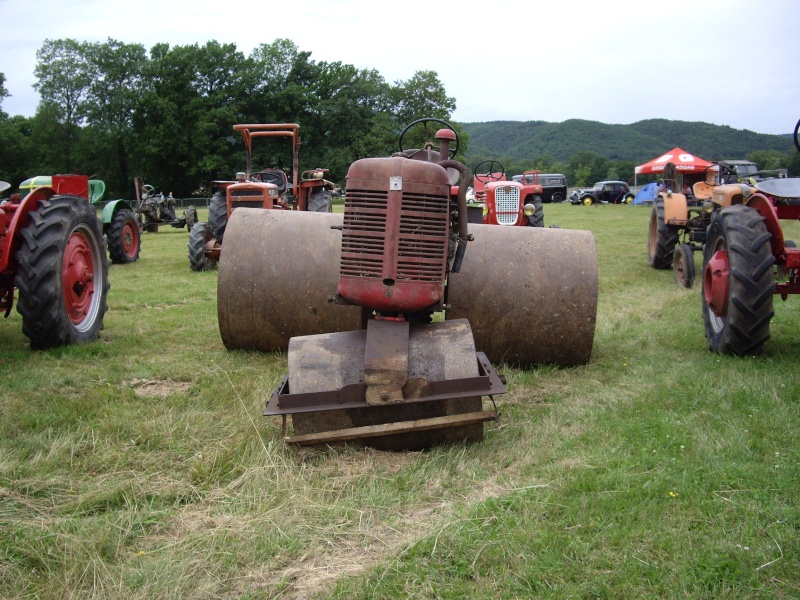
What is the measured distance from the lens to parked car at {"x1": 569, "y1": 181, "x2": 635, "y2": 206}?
1922 inches

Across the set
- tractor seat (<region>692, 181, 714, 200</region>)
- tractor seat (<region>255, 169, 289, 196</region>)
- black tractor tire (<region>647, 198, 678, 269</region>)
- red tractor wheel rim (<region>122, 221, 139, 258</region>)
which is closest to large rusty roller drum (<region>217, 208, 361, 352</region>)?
black tractor tire (<region>647, 198, 678, 269</region>)

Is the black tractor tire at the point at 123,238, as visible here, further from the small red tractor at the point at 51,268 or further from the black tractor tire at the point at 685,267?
the black tractor tire at the point at 685,267

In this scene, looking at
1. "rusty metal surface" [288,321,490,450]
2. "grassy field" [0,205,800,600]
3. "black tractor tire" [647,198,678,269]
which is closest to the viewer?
"grassy field" [0,205,800,600]

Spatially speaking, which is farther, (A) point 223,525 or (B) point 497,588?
(A) point 223,525

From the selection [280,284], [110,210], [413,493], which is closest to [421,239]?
[413,493]

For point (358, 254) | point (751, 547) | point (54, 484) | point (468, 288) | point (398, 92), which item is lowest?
point (54, 484)

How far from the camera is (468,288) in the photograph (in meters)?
5.45

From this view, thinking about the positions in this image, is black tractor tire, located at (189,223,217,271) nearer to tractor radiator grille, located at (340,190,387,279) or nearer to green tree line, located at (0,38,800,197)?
tractor radiator grille, located at (340,190,387,279)

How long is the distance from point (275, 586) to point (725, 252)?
4615 millimetres

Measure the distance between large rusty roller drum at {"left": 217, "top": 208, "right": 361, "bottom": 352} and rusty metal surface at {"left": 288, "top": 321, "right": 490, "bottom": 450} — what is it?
1581 mm

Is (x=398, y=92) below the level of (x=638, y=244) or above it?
above

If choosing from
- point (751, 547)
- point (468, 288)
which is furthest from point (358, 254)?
point (751, 547)

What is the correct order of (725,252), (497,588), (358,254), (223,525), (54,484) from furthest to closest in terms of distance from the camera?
(725,252), (358,254), (54,484), (223,525), (497,588)

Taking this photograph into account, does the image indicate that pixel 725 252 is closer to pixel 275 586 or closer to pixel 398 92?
pixel 275 586
